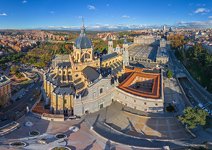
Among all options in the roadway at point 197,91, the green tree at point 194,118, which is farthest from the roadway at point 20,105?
the roadway at point 197,91

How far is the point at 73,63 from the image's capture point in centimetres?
4878

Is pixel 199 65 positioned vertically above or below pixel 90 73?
below

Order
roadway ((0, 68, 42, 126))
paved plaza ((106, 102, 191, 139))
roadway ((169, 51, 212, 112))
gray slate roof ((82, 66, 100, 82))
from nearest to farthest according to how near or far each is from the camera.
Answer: paved plaza ((106, 102, 191, 139)) → roadway ((0, 68, 42, 126)) → gray slate roof ((82, 66, 100, 82)) → roadway ((169, 51, 212, 112))

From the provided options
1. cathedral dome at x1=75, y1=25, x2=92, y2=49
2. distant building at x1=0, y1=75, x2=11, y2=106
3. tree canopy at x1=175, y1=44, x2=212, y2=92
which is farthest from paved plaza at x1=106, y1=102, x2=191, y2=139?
tree canopy at x1=175, y1=44, x2=212, y2=92

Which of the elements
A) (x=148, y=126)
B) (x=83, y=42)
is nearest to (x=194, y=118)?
(x=148, y=126)

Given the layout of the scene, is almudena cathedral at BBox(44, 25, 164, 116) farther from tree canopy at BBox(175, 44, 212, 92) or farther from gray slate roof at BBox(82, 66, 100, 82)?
tree canopy at BBox(175, 44, 212, 92)

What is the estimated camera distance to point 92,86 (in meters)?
41.0

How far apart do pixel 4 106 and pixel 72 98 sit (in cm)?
1925

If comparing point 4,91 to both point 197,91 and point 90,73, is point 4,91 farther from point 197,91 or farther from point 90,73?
point 197,91

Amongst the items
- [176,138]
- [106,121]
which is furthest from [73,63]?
[176,138]

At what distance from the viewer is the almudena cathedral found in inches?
1609

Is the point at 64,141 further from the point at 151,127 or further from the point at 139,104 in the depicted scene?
the point at 139,104

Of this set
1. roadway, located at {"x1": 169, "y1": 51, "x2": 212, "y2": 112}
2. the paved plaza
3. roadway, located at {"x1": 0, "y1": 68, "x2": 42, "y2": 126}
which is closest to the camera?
the paved plaza

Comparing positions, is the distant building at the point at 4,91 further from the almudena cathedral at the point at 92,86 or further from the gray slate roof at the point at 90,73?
the gray slate roof at the point at 90,73
